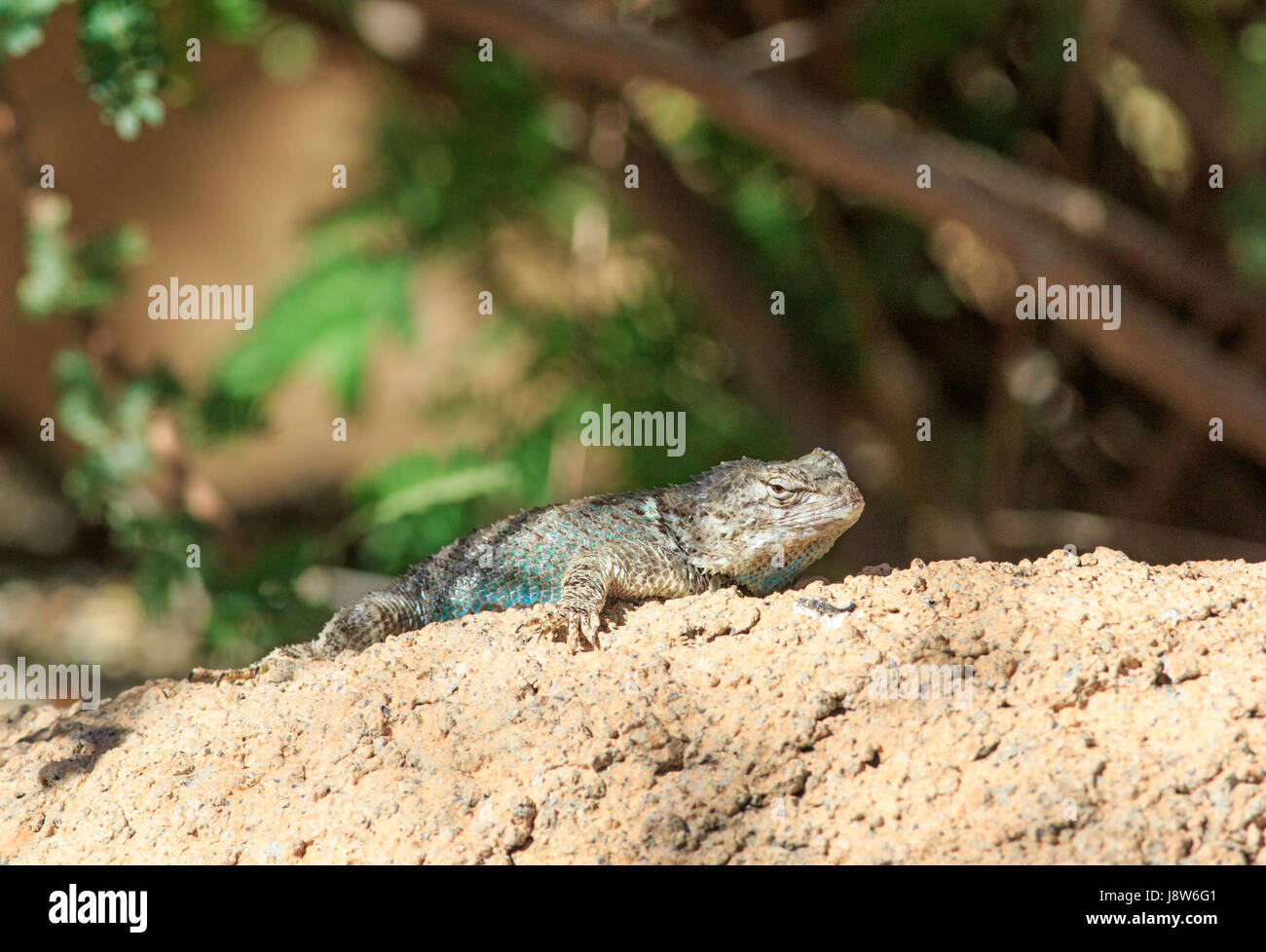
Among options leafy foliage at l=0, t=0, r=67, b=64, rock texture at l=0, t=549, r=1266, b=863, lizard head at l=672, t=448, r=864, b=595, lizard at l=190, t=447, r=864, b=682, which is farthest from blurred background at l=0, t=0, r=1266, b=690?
rock texture at l=0, t=549, r=1266, b=863

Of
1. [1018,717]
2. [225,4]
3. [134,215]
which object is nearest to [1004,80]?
[225,4]

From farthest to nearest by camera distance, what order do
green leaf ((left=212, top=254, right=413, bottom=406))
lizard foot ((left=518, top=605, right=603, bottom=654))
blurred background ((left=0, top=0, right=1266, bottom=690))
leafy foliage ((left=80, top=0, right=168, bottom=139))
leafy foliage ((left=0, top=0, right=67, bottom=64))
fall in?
1. green leaf ((left=212, top=254, right=413, bottom=406))
2. blurred background ((left=0, top=0, right=1266, bottom=690))
3. leafy foliage ((left=80, top=0, right=168, bottom=139))
4. leafy foliage ((left=0, top=0, right=67, bottom=64))
5. lizard foot ((left=518, top=605, right=603, bottom=654))

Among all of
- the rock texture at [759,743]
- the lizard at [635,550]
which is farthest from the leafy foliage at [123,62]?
the rock texture at [759,743]

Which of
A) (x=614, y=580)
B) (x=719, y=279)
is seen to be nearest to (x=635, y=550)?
(x=614, y=580)

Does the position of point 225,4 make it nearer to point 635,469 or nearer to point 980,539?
point 635,469

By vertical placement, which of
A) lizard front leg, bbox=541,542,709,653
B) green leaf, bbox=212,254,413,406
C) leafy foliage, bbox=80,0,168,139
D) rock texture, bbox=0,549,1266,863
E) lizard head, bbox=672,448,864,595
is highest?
leafy foliage, bbox=80,0,168,139

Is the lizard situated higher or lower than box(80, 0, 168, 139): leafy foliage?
lower

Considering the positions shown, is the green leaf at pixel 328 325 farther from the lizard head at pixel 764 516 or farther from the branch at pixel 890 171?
the lizard head at pixel 764 516

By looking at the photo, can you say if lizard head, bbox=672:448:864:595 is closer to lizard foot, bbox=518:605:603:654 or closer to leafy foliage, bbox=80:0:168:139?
lizard foot, bbox=518:605:603:654

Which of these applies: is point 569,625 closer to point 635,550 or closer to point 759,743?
point 635,550
